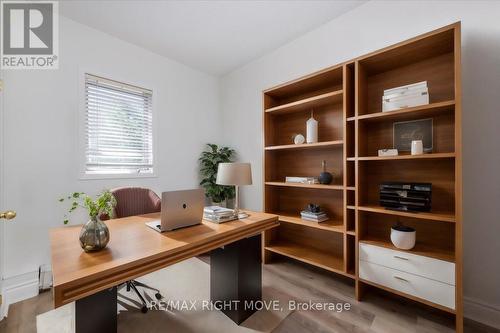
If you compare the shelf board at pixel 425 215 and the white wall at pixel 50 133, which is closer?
the shelf board at pixel 425 215

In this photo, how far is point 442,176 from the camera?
5.72 ft

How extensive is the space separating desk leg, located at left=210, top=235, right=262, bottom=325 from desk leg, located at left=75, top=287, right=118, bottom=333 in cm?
75

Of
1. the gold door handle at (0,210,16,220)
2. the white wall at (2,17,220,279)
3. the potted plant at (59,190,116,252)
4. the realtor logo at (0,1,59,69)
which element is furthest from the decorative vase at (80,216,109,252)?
the realtor logo at (0,1,59,69)

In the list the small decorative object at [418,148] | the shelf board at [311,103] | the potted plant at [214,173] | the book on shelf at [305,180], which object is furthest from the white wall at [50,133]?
the small decorative object at [418,148]

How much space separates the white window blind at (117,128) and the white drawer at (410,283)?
277 centimetres

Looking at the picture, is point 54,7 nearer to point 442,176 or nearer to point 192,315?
point 192,315

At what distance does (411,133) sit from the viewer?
6.16ft

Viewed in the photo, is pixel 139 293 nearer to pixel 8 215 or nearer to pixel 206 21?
pixel 8 215

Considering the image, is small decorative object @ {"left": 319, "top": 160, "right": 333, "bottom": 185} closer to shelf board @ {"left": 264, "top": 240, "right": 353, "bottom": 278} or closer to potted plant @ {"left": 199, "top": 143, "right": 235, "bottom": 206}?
shelf board @ {"left": 264, "top": 240, "right": 353, "bottom": 278}

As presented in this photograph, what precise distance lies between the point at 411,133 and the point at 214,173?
257 centimetres

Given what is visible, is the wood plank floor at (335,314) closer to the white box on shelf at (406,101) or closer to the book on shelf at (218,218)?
the book on shelf at (218,218)

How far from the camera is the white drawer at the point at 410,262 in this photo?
1473mm

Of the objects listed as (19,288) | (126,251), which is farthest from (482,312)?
(19,288)

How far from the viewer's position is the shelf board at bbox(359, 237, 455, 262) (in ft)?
5.01
